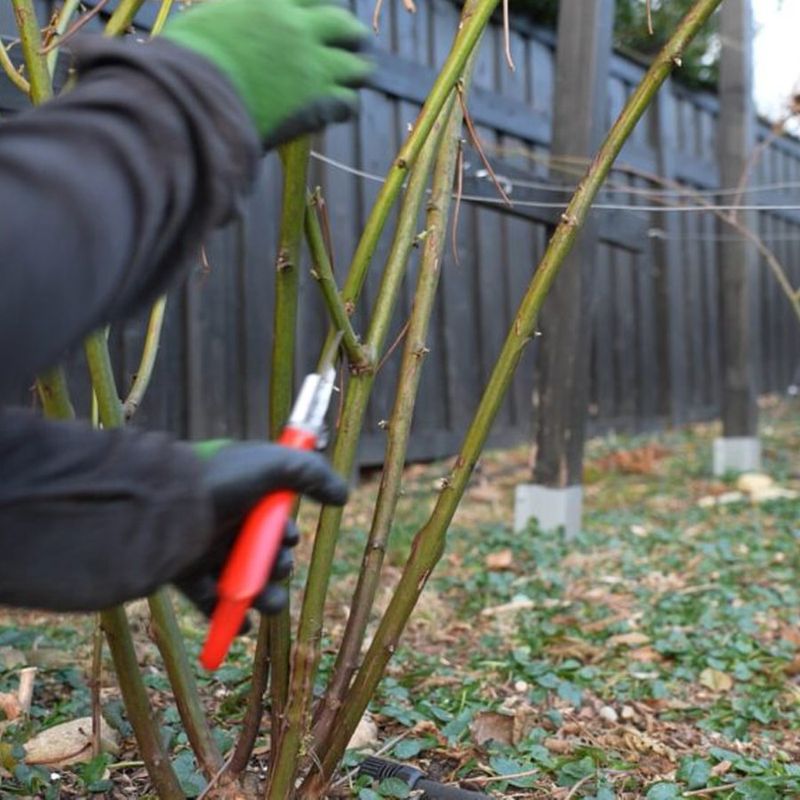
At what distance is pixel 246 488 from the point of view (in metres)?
1.02

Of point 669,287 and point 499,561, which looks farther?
point 669,287

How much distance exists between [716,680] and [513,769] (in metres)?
0.99

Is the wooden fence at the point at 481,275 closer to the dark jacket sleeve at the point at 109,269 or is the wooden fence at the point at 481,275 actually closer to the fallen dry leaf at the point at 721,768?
the fallen dry leaf at the point at 721,768

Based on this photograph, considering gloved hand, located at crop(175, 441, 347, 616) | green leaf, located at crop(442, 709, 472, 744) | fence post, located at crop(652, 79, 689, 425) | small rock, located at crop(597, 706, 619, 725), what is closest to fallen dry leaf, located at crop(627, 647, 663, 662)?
small rock, located at crop(597, 706, 619, 725)

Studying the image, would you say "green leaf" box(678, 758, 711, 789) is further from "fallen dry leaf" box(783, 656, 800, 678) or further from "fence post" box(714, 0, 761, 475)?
"fence post" box(714, 0, 761, 475)

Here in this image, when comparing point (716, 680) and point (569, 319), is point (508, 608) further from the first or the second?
point (569, 319)

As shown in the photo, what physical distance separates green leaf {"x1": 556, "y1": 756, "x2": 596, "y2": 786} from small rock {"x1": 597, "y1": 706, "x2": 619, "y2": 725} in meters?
0.45

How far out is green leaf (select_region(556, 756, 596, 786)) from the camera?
2.21 metres

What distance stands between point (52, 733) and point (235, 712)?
38cm

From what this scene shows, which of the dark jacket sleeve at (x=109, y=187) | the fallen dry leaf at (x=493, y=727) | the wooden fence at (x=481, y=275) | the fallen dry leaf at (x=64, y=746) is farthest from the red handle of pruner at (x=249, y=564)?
the wooden fence at (x=481, y=275)

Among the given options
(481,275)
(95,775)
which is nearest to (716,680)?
(95,775)

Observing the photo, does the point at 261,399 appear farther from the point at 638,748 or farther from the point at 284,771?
the point at 284,771

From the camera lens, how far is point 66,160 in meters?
0.94

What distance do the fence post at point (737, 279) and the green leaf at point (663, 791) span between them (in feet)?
14.4
